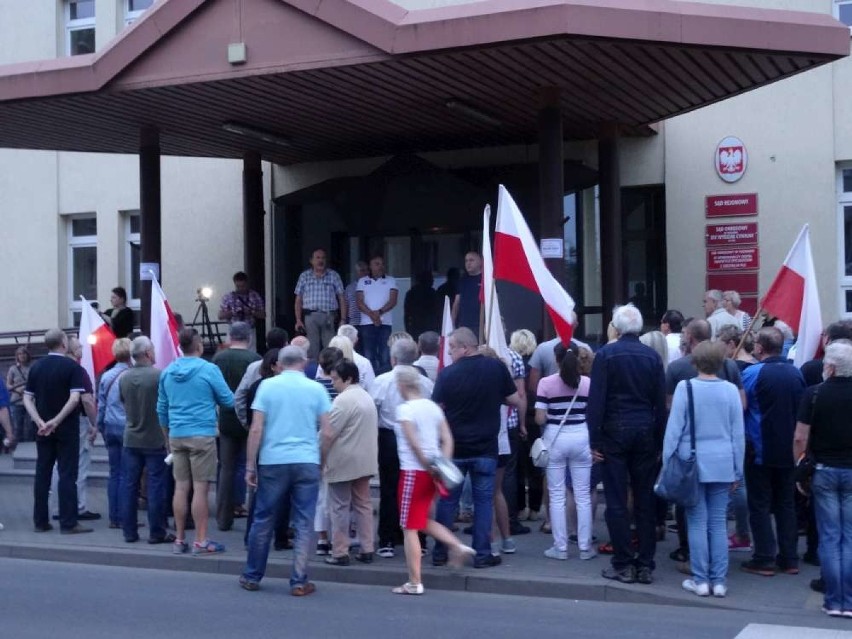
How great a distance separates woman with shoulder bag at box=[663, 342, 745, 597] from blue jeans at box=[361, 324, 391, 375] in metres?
7.24

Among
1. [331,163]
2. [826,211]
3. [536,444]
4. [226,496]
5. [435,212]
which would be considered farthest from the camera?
[331,163]

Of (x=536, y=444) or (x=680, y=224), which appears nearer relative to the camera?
(x=536, y=444)

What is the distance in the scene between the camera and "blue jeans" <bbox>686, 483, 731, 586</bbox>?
8406 millimetres

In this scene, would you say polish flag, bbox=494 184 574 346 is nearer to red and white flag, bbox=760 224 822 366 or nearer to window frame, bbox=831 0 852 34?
red and white flag, bbox=760 224 822 366

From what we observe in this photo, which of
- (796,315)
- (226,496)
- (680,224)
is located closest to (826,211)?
(680,224)

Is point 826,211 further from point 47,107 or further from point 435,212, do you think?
point 47,107

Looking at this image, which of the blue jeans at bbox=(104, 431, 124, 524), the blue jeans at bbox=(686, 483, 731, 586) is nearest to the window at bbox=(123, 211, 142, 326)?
the blue jeans at bbox=(104, 431, 124, 524)

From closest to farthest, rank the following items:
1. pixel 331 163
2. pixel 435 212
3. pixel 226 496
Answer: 1. pixel 226 496
2. pixel 435 212
3. pixel 331 163

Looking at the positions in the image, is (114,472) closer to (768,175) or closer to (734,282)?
(734,282)

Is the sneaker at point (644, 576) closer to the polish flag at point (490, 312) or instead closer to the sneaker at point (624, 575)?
the sneaker at point (624, 575)

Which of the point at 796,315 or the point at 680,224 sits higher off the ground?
the point at 680,224

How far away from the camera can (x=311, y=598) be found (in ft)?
28.3

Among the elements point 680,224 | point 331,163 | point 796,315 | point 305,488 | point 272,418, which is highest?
point 331,163

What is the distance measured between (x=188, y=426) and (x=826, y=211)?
9002 millimetres
